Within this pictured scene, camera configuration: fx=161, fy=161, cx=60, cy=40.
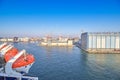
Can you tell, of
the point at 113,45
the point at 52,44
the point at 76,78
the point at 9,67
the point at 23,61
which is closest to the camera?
the point at 9,67

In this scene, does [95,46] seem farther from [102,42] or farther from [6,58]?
[6,58]

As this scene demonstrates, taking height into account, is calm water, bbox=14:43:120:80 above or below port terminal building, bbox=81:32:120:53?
below

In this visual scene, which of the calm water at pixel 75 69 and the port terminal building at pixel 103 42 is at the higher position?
the port terminal building at pixel 103 42

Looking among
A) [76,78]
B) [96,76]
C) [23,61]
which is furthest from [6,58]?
[96,76]

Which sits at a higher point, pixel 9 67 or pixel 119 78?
pixel 9 67

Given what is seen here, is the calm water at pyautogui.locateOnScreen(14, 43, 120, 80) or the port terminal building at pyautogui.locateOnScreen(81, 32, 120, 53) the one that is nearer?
the calm water at pyautogui.locateOnScreen(14, 43, 120, 80)

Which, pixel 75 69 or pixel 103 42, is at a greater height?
pixel 103 42

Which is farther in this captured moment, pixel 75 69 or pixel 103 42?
pixel 103 42

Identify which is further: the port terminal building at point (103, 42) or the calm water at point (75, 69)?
the port terminal building at point (103, 42)

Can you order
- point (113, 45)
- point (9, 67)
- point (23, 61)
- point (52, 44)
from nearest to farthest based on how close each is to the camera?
point (9, 67), point (23, 61), point (113, 45), point (52, 44)

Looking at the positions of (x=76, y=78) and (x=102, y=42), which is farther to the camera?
(x=102, y=42)
